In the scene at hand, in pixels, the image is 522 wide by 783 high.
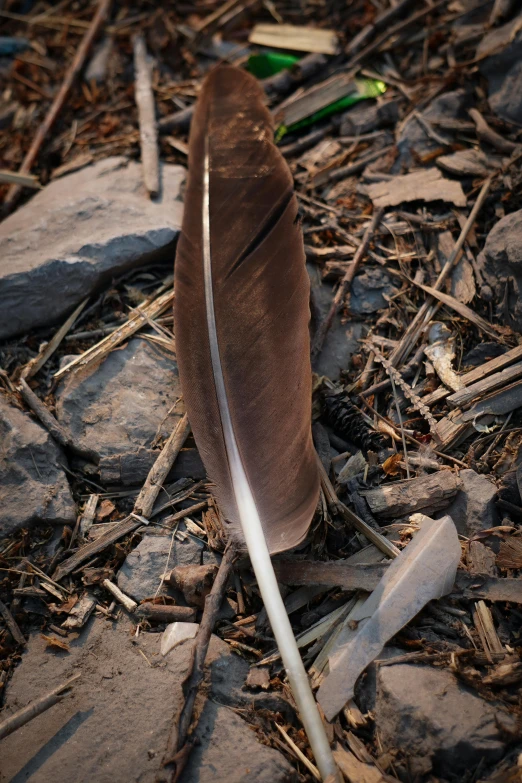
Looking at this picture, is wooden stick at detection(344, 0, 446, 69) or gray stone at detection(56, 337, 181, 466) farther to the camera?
wooden stick at detection(344, 0, 446, 69)

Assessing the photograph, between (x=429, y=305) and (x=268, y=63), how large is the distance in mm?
2560

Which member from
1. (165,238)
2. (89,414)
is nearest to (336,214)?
(165,238)

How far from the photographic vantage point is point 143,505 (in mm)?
2826

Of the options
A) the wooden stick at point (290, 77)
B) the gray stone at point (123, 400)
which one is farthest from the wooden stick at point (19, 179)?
the gray stone at point (123, 400)

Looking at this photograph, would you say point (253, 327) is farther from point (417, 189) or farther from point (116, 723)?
point (116, 723)

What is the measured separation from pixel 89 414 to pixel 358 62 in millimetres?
3228

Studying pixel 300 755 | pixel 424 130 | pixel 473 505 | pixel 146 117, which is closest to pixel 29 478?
pixel 300 755

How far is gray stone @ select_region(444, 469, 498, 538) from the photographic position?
255 cm

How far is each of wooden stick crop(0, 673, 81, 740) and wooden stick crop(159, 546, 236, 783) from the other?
49 centimetres

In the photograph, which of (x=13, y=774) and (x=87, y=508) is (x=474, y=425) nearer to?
(x=87, y=508)

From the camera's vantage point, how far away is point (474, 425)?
2.80 metres

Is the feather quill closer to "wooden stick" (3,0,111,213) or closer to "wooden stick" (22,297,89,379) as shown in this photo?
"wooden stick" (22,297,89,379)

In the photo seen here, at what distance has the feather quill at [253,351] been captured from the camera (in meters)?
2.39

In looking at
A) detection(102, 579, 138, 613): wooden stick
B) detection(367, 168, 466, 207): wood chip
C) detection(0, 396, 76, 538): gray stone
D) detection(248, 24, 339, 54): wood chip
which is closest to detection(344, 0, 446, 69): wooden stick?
detection(248, 24, 339, 54): wood chip
